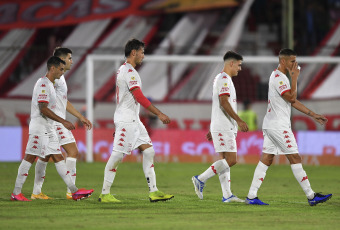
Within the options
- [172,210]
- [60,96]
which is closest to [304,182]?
[172,210]

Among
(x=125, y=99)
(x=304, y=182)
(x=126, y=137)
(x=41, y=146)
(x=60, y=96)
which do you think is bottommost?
(x=304, y=182)

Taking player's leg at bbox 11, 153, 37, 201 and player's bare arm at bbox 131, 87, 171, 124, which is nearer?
player's bare arm at bbox 131, 87, 171, 124

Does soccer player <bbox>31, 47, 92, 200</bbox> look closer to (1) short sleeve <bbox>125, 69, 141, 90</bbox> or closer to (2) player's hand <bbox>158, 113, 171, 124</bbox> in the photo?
(1) short sleeve <bbox>125, 69, 141, 90</bbox>

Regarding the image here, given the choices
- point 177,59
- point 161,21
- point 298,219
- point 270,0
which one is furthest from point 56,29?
point 298,219

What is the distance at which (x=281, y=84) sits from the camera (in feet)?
30.9

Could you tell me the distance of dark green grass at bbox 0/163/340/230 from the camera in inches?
304

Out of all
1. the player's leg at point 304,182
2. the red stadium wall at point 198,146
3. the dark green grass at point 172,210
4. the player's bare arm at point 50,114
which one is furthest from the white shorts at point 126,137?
the red stadium wall at point 198,146

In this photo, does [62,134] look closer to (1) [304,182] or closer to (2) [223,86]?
(2) [223,86]

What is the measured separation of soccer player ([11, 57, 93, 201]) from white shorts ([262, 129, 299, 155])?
2492 mm

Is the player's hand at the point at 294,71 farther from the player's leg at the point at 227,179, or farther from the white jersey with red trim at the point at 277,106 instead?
the player's leg at the point at 227,179

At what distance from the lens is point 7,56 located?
1118 inches

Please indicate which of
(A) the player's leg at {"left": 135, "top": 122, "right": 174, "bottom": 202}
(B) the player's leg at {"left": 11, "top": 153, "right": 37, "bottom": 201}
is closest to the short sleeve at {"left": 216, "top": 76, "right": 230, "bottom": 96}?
(A) the player's leg at {"left": 135, "top": 122, "right": 174, "bottom": 202}

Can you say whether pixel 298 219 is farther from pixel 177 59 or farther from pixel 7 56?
pixel 7 56

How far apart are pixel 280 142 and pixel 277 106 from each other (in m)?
0.48
